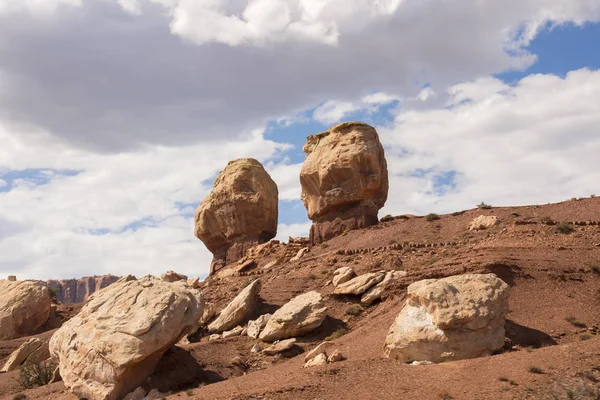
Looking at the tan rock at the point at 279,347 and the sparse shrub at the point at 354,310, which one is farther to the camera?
the sparse shrub at the point at 354,310

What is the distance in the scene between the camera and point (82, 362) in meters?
18.5

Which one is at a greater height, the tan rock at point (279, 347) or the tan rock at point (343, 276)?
the tan rock at point (343, 276)

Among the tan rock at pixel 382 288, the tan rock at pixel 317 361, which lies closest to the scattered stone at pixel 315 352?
the tan rock at pixel 317 361

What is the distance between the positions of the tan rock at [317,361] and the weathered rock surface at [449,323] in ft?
6.11

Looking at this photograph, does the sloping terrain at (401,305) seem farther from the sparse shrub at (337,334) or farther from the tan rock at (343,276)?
the tan rock at (343,276)

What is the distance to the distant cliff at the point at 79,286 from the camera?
109m

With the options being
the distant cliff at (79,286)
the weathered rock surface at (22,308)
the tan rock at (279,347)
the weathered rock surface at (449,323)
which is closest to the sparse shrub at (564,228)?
the weathered rock surface at (449,323)

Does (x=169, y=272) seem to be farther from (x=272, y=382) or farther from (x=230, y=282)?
(x=272, y=382)

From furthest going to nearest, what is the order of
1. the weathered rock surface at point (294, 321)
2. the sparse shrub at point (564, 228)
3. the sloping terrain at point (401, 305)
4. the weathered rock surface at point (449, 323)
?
1. the sparse shrub at point (564, 228)
2. the weathered rock surface at point (294, 321)
3. the weathered rock surface at point (449, 323)
4. the sloping terrain at point (401, 305)

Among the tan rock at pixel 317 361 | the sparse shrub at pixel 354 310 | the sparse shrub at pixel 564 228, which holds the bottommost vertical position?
the tan rock at pixel 317 361

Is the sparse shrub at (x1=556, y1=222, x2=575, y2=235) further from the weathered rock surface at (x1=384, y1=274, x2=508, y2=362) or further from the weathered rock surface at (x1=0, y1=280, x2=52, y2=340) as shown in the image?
the weathered rock surface at (x1=0, y1=280, x2=52, y2=340)

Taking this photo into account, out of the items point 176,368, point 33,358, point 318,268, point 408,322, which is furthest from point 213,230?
point 408,322

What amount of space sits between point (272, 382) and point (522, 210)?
22879 millimetres

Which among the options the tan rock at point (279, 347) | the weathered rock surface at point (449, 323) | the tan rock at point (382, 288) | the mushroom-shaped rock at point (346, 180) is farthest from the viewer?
the mushroom-shaped rock at point (346, 180)
